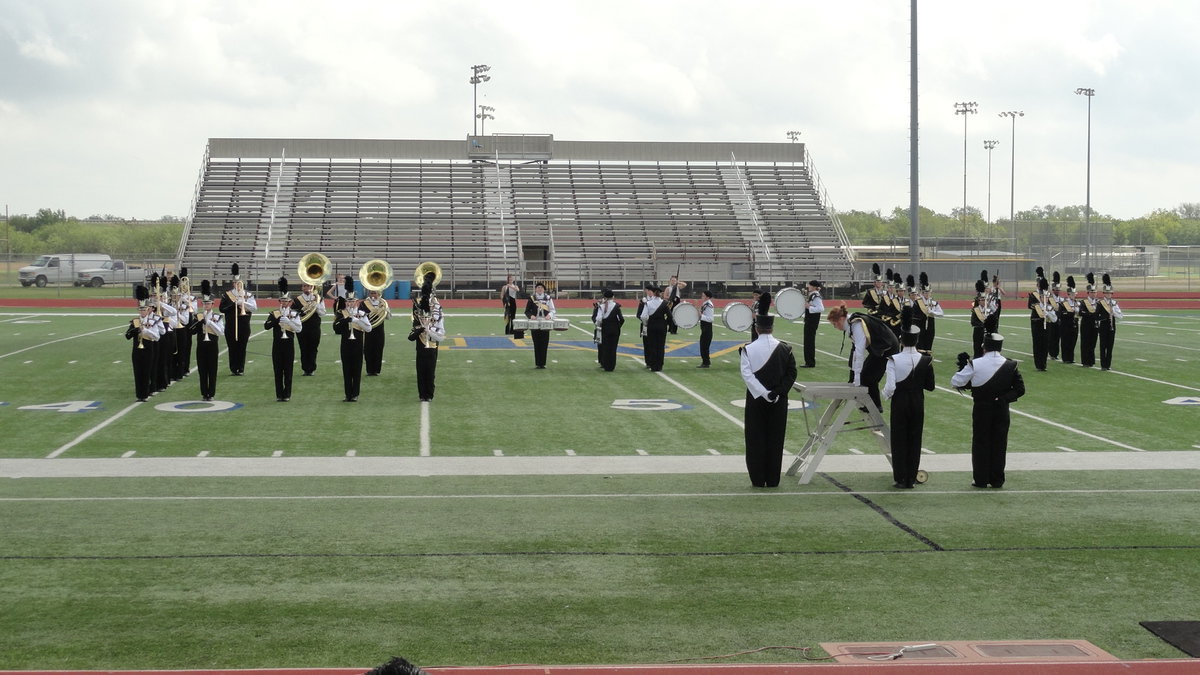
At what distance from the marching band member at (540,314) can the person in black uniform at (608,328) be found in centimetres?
87

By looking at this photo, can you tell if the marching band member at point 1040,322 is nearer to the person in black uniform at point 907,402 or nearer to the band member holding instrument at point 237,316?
the person in black uniform at point 907,402

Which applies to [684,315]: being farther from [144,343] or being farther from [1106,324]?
[144,343]

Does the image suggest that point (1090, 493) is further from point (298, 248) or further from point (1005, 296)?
point (298, 248)

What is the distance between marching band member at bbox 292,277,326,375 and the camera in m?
18.7

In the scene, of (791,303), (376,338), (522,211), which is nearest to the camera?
(791,303)

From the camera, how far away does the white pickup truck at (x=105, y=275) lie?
54.9 meters

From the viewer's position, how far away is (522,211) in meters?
55.1

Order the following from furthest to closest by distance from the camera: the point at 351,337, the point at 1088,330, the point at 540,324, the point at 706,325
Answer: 1. the point at 706,325
2. the point at 1088,330
3. the point at 540,324
4. the point at 351,337

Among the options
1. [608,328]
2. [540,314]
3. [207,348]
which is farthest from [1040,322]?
[207,348]

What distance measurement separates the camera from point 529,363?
22547 millimetres

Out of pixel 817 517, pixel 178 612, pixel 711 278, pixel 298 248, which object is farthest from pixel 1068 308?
pixel 298 248

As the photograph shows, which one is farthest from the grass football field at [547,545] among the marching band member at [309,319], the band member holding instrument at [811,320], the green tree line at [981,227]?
the green tree line at [981,227]

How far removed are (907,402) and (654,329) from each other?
10.9 meters

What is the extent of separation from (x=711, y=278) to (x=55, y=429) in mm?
34566
